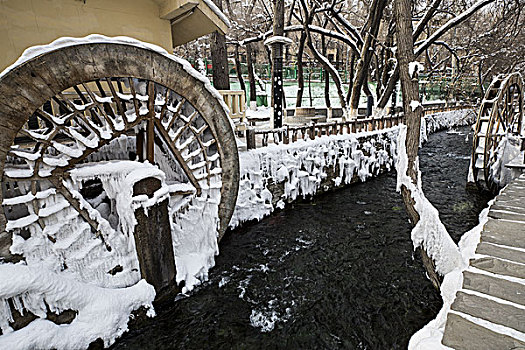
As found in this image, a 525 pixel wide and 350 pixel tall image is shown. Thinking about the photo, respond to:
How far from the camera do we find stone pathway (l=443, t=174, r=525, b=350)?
5.90 ft

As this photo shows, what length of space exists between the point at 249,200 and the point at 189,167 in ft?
6.90

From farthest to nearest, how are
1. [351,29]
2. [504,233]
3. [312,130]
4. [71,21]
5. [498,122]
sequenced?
[351,29], [498,122], [312,130], [71,21], [504,233]

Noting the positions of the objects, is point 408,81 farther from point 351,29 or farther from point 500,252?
point 351,29

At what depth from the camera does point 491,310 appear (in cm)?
A: 200

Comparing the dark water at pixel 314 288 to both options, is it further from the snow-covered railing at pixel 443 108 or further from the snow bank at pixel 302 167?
the snow-covered railing at pixel 443 108

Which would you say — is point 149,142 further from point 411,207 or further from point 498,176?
point 498,176

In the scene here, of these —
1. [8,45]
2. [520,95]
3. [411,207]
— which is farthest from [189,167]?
[520,95]

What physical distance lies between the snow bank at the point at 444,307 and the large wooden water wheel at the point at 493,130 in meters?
5.84

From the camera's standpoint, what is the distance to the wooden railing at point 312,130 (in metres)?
6.94

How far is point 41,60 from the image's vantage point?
3.28 meters

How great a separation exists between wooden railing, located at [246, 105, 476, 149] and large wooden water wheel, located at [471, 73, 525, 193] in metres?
2.93

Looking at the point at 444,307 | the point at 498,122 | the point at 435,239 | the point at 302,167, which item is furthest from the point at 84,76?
the point at 498,122

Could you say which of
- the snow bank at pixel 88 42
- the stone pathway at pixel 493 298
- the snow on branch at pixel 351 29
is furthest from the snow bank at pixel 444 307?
the snow on branch at pixel 351 29

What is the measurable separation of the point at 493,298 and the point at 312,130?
6372 mm
